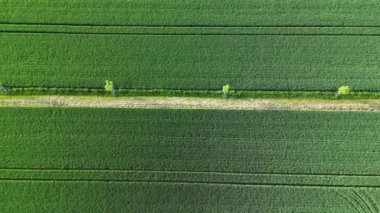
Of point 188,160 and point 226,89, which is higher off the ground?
point 226,89

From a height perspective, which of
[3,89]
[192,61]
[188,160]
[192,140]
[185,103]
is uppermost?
[192,61]

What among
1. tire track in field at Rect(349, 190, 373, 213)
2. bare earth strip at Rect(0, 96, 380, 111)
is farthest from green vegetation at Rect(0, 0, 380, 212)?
bare earth strip at Rect(0, 96, 380, 111)

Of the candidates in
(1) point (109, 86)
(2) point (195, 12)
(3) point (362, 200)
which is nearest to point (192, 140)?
(1) point (109, 86)

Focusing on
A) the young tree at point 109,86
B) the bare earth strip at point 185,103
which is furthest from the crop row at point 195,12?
the bare earth strip at point 185,103

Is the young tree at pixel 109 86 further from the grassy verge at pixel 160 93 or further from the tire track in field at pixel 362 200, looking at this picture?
the tire track in field at pixel 362 200

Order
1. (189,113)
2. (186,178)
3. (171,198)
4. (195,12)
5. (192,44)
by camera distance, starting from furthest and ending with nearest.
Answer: (195,12), (192,44), (189,113), (186,178), (171,198)

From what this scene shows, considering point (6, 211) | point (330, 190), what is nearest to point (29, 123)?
point (6, 211)

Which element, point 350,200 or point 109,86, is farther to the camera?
point 109,86

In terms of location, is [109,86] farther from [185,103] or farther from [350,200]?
[350,200]
